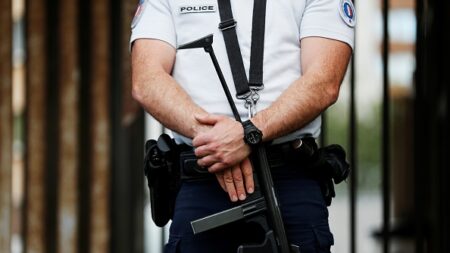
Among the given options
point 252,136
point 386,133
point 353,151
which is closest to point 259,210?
point 252,136

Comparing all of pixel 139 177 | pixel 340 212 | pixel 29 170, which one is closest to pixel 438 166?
pixel 139 177

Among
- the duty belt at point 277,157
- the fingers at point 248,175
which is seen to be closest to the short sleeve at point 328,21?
the duty belt at point 277,157

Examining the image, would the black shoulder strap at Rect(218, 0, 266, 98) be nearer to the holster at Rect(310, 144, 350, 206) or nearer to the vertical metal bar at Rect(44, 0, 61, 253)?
the holster at Rect(310, 144, 350, 206)

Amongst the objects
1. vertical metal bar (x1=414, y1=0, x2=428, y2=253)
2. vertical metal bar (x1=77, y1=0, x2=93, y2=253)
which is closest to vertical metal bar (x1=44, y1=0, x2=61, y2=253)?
vertical metal bar (x1=77, y1=0, x2=93, y2=253)

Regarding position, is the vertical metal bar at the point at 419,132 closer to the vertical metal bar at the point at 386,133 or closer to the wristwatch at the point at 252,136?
the vertical metal bar at the point at 386,133

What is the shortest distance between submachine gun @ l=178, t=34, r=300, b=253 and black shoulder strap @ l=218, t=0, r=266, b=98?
2.5 inches

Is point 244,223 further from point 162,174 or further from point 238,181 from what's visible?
point 162,174

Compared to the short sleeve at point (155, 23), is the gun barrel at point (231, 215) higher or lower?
lower

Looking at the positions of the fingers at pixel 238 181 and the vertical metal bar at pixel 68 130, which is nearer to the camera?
the fingers at pixel 238 181

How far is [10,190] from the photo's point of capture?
4.64 m

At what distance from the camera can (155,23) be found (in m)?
2.34

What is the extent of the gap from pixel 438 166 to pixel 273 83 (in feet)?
7.47

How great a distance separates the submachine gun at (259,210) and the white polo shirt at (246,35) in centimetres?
11

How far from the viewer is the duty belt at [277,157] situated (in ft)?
7.25
